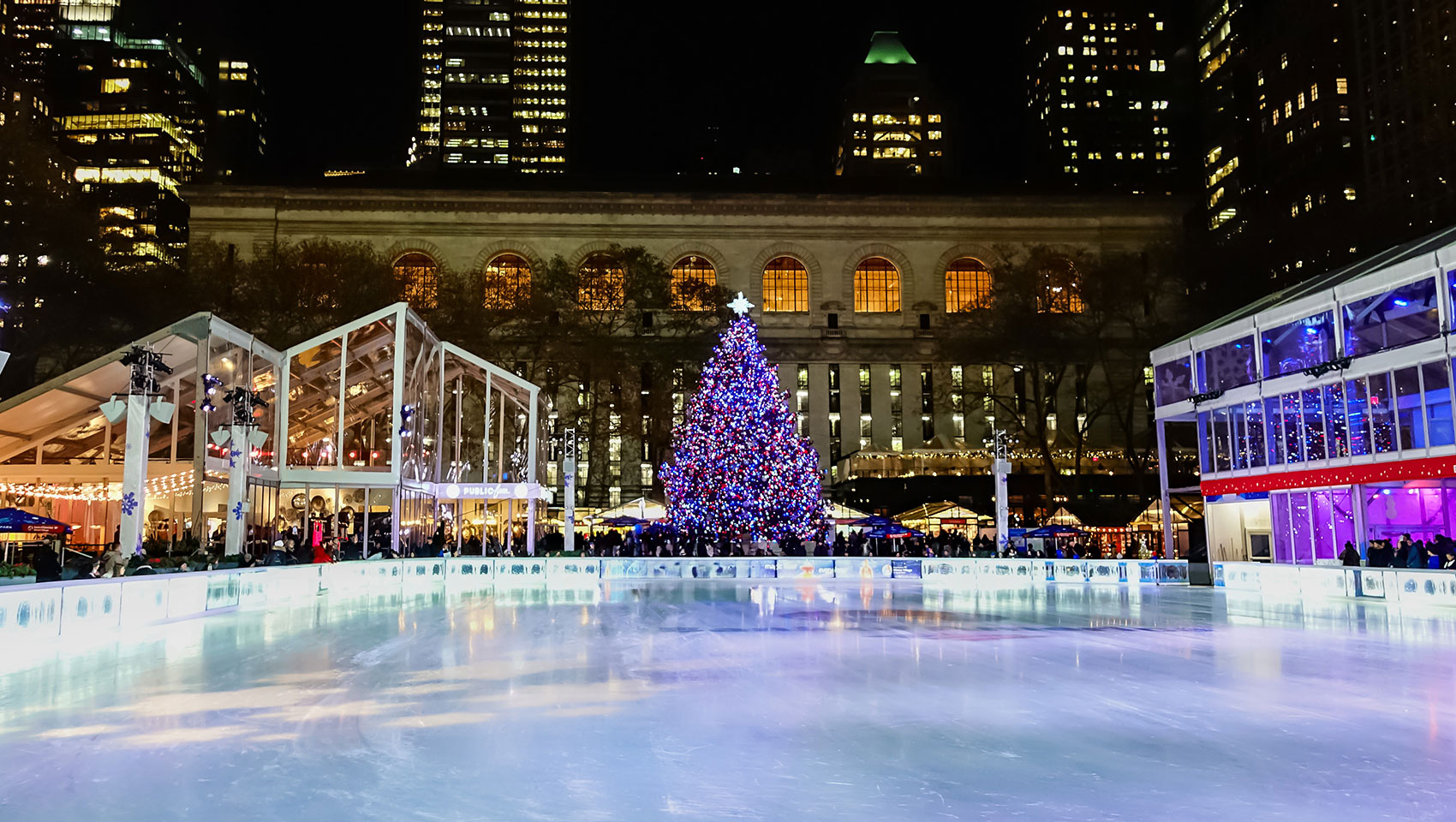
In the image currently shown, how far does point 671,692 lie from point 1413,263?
77.2 ft

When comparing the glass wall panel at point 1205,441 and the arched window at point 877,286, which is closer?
the glass wall panel at point 1205,441

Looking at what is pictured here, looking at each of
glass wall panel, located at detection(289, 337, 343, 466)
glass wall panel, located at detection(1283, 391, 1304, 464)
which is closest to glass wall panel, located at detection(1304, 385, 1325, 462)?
glass wall panel, located at detection(1283, 391, 1304, 464)

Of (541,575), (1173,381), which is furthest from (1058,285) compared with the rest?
(541,575)

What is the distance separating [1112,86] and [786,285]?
4312 inches

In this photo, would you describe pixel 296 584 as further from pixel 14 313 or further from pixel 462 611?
pixel 14 313

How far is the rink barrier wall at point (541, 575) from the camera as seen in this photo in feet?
59.5

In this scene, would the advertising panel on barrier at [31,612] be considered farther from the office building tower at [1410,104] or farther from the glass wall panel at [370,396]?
the office building tower at [1410,104]

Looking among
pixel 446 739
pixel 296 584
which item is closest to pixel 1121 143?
pixel 296 584

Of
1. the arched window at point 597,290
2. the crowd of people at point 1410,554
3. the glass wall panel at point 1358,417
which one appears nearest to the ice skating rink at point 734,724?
the crowd of people at point 1410,554

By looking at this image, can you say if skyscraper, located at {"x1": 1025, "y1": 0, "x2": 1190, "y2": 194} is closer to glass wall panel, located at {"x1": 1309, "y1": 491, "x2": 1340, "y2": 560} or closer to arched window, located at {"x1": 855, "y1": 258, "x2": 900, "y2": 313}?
arched window, located at {"x1": 855, "y1": 258, "x2": 900, "y2": 313}

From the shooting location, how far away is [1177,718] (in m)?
8.84

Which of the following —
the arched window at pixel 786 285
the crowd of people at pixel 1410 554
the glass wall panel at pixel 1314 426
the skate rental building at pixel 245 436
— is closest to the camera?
the crowd of people at pixel 1410 554

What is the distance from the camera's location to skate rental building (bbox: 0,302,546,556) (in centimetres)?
2561

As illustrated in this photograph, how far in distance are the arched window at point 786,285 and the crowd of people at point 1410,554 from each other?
55.5 m
